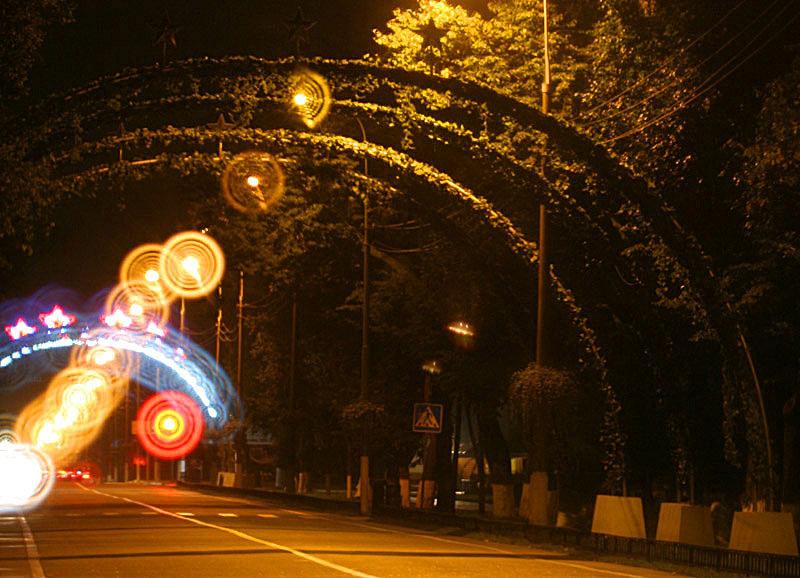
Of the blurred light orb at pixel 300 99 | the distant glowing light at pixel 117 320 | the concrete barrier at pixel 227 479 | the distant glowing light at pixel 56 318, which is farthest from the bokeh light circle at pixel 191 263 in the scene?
the blurred light orb at pixel 300 99

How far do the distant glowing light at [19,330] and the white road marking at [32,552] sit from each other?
177ft

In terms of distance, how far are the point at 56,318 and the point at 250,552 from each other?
6694 cm

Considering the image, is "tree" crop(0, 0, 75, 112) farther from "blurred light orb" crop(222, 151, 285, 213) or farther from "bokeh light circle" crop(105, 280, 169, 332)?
"bokeh light circle" crop(105, 280, 169, 332)

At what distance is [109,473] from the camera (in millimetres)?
102625

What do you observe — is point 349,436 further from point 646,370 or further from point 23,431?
point 23,431

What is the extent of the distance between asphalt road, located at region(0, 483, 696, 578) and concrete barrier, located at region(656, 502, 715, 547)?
184 centimetres

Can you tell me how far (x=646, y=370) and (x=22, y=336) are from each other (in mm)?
59496

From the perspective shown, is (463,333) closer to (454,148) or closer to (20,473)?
(454,148)

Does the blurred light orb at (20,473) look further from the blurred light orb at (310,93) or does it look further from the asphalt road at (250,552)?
the blurred light orb at (310,93)

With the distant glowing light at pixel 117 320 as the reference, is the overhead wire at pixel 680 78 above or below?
above

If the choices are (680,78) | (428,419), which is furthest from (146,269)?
(680,78)

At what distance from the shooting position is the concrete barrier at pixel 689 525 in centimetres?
2041

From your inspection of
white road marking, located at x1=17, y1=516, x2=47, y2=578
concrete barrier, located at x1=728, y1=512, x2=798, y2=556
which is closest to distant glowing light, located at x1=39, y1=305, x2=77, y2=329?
white road marking, located at x1=17, y1=516, x2=47, y2=578

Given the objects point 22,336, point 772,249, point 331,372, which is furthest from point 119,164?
point 22,336
